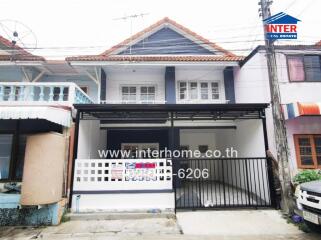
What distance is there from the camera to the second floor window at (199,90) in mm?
10609

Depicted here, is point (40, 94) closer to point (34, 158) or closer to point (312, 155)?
point (34, 158)

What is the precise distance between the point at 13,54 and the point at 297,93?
483 inches

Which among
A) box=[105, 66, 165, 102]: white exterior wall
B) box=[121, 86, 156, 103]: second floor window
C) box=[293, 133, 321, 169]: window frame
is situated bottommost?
box=[293, 133, 321, 169]: window frame

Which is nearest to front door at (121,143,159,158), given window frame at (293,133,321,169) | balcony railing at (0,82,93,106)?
balcony railing at (0,82,93,106)

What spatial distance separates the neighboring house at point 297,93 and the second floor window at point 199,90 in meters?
1.85

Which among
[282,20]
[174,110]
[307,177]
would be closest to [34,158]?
[174,110]

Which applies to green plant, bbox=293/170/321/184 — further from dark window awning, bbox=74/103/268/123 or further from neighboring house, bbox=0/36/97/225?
neighboring house, bbox=0/36/97/225

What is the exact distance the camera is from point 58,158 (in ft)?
19.6

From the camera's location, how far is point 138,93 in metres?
10.8

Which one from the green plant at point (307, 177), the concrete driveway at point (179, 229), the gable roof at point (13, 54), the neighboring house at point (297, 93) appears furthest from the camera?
the gable roof at point (13, 54)

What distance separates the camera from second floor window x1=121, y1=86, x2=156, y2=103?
421 inches

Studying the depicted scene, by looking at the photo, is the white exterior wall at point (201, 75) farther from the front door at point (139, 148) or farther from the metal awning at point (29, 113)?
the metal awning at point (29, 113)

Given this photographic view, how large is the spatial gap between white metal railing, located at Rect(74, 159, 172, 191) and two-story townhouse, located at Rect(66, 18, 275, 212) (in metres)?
0.03

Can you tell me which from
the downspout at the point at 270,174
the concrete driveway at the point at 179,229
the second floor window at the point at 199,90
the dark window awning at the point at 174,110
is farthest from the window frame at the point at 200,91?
the concrete driveway at the point at 179,229
